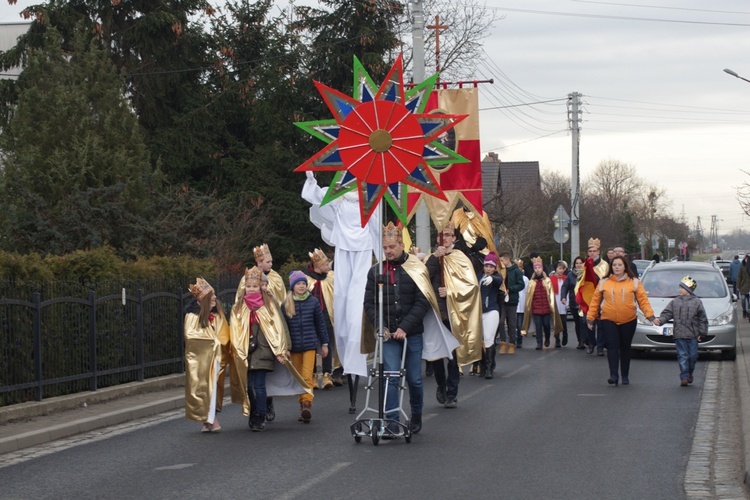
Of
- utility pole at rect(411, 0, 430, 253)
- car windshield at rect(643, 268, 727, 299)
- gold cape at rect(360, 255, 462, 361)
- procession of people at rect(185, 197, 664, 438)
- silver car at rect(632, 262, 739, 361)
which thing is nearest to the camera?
procession of people at rect(185, 197, 664, 438)

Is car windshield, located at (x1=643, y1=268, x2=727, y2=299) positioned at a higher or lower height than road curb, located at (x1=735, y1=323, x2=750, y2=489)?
higher

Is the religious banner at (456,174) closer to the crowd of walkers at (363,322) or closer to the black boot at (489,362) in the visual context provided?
the crowd of walkers at (363,322)

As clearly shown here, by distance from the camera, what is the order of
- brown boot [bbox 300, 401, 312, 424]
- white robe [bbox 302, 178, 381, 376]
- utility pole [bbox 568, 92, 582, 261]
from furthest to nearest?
utility pole [bbox 568, 92, 582, 261], white robe [bbox 302, 178, 381, 376], brown boot [bbox 300, 401, 312, 424]

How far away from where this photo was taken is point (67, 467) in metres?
9.90

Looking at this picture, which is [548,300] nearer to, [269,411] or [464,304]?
[464,304]

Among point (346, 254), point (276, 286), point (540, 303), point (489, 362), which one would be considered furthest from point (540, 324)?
point (276, 286)

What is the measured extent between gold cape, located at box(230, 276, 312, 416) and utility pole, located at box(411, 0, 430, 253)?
32.8 feet

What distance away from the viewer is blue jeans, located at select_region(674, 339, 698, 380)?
15.7 meters

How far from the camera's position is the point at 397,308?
10797 mm

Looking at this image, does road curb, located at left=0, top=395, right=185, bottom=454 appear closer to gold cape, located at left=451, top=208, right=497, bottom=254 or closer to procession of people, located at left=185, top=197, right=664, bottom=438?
procession of people, located at left=185, top=197, right=664, bottom=438

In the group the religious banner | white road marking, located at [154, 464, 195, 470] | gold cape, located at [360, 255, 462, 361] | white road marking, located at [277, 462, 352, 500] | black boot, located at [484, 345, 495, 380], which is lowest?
white road marking, located at [154, 464, 195, 470]

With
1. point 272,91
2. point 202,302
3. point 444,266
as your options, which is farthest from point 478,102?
point 272,91

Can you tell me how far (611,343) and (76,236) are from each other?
11851 millimetres

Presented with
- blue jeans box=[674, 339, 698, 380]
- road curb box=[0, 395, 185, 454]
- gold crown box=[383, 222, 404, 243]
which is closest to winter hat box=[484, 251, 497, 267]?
blue jeans box=[674, 339, 698, 380]
